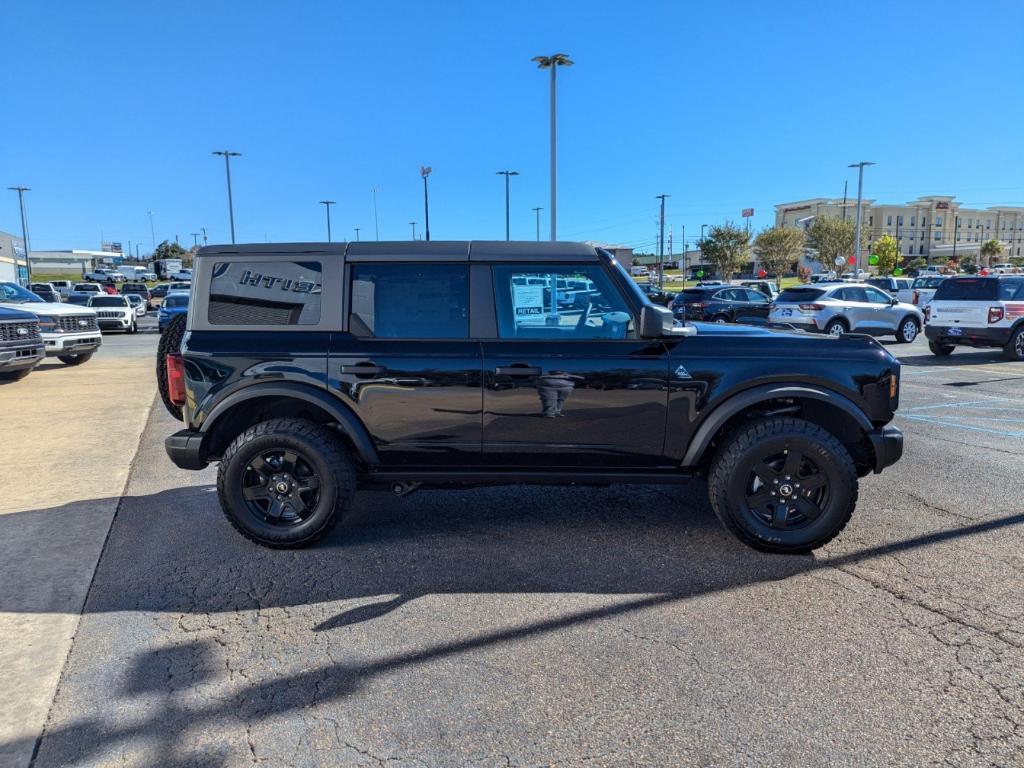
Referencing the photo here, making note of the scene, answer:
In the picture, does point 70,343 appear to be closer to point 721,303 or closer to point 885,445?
point 885,445

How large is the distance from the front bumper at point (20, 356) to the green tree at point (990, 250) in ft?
373

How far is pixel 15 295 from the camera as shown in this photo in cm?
1463

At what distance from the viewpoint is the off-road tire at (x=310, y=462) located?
4.20 m

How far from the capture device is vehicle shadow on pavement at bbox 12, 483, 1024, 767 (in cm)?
282

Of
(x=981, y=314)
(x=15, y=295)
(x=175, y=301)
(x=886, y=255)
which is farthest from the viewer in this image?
(x=886, y=255)

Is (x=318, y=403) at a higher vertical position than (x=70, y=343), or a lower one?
higher

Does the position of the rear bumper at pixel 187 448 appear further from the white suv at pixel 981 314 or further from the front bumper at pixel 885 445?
the white suv at pixel 981 314

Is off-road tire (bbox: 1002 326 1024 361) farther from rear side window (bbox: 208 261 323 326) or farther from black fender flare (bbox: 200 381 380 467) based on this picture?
rear side window (bbox: 208 261 323 326)

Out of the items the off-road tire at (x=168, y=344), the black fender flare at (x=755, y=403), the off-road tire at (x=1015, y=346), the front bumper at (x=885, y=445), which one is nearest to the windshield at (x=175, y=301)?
the off-road tire at (x=168, y=344)

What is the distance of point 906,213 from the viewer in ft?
387


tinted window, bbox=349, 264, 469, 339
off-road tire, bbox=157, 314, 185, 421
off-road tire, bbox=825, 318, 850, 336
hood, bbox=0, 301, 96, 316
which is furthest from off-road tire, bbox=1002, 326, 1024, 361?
hood, bbox=0, 301, 96, 316

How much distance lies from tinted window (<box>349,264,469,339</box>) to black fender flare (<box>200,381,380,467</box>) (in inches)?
17.6

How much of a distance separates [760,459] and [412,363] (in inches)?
83.5

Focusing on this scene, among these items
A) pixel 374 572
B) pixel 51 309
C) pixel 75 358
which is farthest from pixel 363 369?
pixel 75 358
